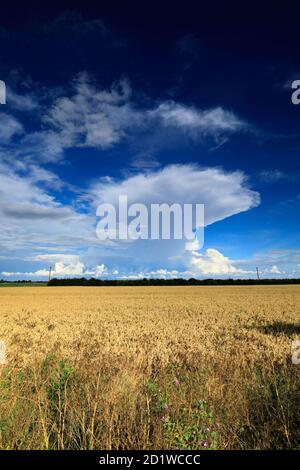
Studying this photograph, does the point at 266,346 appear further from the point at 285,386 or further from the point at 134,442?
the point at 134,442

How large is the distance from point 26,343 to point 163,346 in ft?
21.5

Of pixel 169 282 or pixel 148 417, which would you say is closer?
pixel 148 417

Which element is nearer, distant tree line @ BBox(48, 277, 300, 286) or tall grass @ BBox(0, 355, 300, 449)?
tall grass @ BBox(0, 355, 300, 449)

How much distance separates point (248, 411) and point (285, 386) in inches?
36.8

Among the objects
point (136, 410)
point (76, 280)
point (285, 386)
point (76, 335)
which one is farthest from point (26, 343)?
point (76, 280)

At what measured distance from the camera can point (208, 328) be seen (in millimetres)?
20391

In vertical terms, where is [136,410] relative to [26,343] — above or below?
above

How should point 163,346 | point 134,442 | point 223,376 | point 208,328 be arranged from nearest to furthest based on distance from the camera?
point 134,442
point 223,376
point 163,346
point 208,328

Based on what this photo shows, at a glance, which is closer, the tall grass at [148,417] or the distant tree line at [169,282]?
the tall grass at [148,417]

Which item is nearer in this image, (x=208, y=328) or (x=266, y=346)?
(x=266, y=346)

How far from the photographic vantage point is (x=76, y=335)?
59.6 feet

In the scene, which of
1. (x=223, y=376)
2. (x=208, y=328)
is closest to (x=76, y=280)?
(x=208, y=328)
